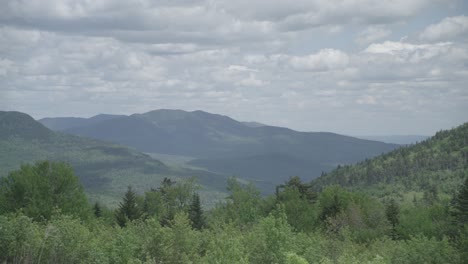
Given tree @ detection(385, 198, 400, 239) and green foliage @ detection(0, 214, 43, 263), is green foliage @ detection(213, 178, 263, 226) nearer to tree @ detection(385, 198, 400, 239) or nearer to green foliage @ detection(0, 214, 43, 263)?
tree @ detection(385, 198, 400, 239)

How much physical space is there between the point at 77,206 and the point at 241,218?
112ft

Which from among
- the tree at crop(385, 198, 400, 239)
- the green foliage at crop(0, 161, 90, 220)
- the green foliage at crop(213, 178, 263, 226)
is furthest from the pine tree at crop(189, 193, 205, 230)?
the tree at crop(385, 198, 400, 239)

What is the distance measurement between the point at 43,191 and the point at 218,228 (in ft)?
Result: 97.7

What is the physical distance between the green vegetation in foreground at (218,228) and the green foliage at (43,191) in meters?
0.14

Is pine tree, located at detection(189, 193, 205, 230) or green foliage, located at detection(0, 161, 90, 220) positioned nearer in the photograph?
green foliage, located at detection(0, 161, 90, 220)

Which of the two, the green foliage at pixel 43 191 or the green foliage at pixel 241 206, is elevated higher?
the green foliage at pixel 43 191

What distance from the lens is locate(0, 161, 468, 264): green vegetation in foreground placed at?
30625 millimetres

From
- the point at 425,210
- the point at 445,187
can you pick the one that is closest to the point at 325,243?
the point at 425,210


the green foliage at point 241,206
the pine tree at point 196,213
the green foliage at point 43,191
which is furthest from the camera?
the green foliage at point 241,206

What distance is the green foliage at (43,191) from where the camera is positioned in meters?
63.5

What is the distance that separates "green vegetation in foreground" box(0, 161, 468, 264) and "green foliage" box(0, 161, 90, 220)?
5.3 inches

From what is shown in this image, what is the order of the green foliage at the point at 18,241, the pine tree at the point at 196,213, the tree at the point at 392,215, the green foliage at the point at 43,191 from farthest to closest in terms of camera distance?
the pine tree at the point at 196,213, the tree at the point at 392,215, the green foliage at the point at 43,191, the green foliage at the point at 18,241

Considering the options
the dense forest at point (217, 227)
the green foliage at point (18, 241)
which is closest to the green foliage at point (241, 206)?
the dense forest at point (217, 227)

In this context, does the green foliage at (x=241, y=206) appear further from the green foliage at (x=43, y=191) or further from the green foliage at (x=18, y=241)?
the green foliage at (x=18, y=241)
